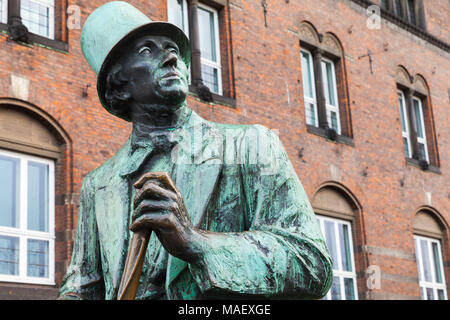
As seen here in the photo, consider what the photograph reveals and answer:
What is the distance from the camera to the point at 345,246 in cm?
1588

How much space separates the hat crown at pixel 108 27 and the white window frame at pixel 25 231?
7.93 meters

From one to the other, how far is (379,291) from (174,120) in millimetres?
14409

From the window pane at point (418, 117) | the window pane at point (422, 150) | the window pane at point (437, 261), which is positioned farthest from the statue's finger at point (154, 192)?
the window pane at point (418, 117)

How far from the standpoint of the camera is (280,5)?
15320 mm

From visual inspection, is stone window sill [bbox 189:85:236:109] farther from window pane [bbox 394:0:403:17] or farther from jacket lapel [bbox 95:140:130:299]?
jacket lapel [bbox 95:140:130:299]

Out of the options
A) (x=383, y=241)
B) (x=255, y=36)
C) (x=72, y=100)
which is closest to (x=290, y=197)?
(x=72, y=100)

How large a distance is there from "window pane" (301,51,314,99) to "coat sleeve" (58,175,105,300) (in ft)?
45.7

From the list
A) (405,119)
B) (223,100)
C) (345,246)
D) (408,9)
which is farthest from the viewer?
(408,9)

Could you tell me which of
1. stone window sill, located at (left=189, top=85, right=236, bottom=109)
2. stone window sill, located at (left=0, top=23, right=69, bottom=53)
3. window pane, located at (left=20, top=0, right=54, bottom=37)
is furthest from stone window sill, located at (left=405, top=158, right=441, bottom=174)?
window pane, located at (left=20, top=0, right=54, bottom=37)

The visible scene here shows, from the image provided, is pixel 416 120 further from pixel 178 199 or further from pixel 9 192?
pixel 178 199

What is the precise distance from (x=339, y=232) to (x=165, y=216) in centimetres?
1442

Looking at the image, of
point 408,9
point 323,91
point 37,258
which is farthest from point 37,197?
point 408,9

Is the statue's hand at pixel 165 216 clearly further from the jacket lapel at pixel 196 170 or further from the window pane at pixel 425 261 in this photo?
the window pane at pixel 425 261
